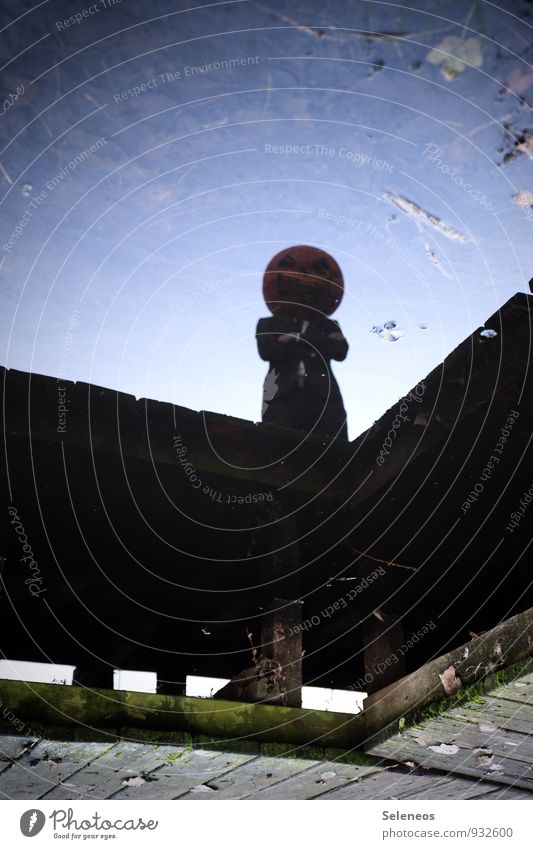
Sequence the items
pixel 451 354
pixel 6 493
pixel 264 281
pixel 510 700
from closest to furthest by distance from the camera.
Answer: pixel 510 700, pixel 451 354, pixel 6 493, pixel 264 281

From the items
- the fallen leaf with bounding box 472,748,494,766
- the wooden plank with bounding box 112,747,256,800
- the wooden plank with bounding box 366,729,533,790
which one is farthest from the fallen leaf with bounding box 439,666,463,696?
the wooden plank with bounding box 112,747,256,800

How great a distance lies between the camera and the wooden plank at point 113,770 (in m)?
4.12

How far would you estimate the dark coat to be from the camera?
777cm

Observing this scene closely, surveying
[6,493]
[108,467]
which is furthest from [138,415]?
[6,493]

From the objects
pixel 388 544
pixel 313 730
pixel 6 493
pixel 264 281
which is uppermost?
pixel 264 281

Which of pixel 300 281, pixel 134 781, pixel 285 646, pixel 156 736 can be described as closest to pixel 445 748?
pixel 285 646

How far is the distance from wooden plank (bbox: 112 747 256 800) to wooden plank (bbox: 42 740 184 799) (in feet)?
0.21

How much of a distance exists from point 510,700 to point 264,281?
21.8 ft

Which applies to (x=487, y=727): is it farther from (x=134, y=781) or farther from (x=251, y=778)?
(x=134, y=781)

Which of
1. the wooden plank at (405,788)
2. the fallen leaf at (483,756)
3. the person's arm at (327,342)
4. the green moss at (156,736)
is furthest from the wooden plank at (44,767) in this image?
the person's arm at (327,342)

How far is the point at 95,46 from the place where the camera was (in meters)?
4.25

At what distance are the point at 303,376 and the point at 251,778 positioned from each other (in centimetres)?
478

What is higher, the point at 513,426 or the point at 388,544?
the point at 513,426

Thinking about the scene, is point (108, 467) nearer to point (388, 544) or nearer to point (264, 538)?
point (264, 538)
